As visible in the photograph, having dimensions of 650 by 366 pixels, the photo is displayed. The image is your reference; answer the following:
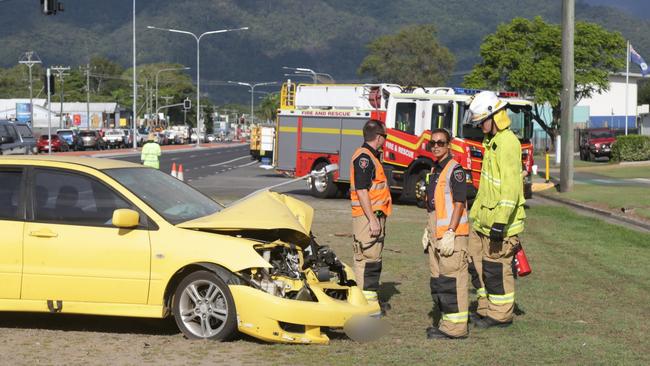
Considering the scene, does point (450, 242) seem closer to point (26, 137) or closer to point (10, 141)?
point (10, 141)

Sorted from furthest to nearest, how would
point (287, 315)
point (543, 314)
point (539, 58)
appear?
point (539, 58), point (543, 314), point (287, 315)

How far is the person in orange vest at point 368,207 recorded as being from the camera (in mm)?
9484

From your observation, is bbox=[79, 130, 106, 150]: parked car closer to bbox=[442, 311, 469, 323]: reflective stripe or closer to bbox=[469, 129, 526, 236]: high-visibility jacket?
bbox=[469, 129, 526, 236]: high-visibility jacket

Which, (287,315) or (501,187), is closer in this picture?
(287,315)

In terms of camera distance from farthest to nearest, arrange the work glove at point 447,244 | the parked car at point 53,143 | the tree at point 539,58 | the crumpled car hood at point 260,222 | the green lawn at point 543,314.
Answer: the tree at point 539,58 < the parked car at point 53,143 < the work glove at point 447,244 < the crumpled car hood at point 260,222 < the green lawn at point 543,314

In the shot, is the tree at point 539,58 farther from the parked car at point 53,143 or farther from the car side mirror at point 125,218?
the car side mirror at point 125,218

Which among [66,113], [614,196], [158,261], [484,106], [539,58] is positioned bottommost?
[614,196]

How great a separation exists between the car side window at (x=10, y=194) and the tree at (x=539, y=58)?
209 ft

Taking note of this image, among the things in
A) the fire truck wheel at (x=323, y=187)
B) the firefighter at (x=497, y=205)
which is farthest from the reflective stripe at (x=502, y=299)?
the fire truck wheel at (x=323, y=187)

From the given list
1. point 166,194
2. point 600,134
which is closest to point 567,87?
point 166,194

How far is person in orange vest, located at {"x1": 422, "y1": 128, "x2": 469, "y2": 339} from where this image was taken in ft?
28.5

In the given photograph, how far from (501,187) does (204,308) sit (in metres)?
2.63

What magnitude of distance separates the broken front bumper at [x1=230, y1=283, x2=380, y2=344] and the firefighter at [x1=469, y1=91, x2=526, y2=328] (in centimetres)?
144

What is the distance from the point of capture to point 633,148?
154 ft
